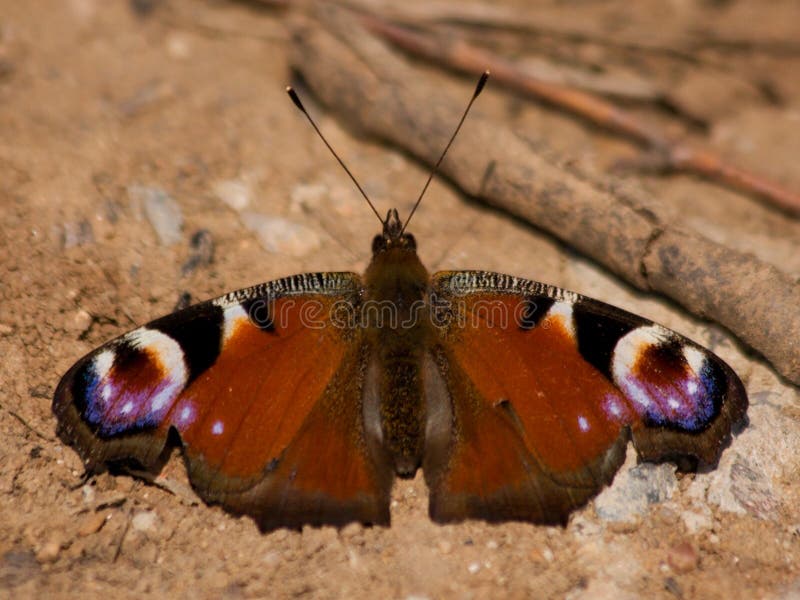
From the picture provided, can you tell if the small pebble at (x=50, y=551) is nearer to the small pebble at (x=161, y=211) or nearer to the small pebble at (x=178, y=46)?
the small pebble at (x=161, y=211)

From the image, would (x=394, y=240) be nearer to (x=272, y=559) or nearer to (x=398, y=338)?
(x=398, y=338)

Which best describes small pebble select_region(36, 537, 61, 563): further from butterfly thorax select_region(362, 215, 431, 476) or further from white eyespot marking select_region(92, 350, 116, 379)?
butterfly thorax select_region(362, 215, 431, 476)

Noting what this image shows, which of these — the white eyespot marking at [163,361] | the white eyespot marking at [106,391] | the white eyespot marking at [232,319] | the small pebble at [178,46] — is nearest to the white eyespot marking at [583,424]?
the white eyespot marking at [232,319]

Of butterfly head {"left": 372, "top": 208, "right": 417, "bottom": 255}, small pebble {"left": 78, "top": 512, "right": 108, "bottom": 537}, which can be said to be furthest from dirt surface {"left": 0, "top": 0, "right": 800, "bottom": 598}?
butterfly head {"left": 372, "top": 208, "right": 417, "bottom": 255}

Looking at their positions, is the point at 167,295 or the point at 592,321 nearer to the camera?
the point at 592,321

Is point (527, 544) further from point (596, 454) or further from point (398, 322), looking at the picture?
point (398, 322)

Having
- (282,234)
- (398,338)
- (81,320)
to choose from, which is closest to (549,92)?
A: (282,234)

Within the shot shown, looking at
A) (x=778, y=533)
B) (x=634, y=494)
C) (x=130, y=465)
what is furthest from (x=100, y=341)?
(x=778, y=533)
